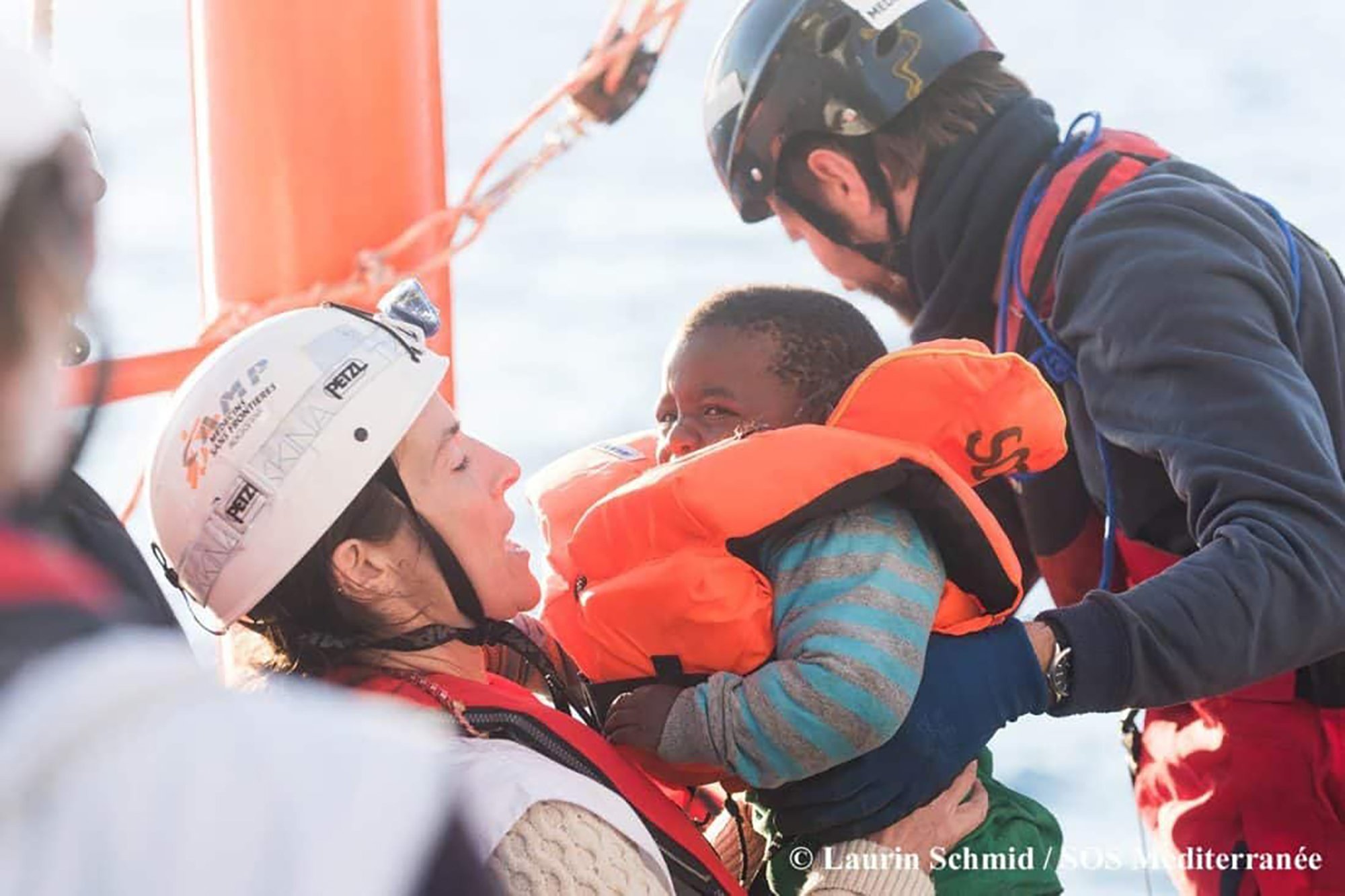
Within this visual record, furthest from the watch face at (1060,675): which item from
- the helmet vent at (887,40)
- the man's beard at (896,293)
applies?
the helmet vent at (887,40)

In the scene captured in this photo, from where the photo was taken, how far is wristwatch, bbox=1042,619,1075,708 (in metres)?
2.62

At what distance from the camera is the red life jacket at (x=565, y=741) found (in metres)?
2.29

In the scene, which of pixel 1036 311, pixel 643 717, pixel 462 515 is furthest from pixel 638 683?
pixel 1036 311

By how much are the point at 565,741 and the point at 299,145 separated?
1.31 meters

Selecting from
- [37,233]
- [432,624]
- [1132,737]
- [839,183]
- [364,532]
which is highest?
[37,233]

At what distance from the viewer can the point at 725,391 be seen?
278 cm

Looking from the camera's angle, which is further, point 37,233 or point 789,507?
point 789,507

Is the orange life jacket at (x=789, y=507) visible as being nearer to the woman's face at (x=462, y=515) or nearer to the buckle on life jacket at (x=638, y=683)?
the buckle on life jacket at (x=638, y=683)

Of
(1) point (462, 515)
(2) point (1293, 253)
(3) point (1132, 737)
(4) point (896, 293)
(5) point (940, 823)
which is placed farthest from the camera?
(4) point (896, 293)

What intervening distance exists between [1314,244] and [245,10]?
186 centimetres

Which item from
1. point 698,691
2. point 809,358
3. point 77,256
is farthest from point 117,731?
point 809,358

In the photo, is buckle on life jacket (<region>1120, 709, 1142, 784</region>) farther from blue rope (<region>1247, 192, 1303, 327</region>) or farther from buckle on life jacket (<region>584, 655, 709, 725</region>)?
buckle on life jacket (<region>584, 655, 709, 725</region>)

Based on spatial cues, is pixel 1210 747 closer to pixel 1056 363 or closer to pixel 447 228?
pixel 1056 363

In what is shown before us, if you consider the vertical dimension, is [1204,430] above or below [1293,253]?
below
